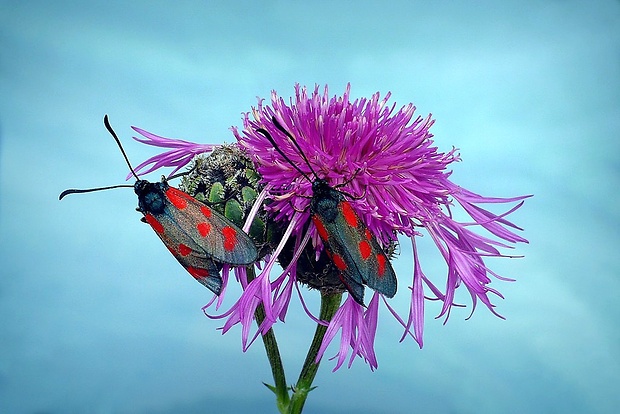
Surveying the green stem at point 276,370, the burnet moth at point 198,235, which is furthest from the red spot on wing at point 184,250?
the green stem at point 276,370

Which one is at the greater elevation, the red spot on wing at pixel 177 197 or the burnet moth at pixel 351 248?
the red spot on wing at pixel 177 197

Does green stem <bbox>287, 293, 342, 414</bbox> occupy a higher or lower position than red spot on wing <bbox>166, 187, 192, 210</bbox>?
lower

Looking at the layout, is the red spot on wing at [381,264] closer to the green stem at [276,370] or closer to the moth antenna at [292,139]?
the moth antenna at [292,139]

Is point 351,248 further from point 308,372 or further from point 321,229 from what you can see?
point 308,372

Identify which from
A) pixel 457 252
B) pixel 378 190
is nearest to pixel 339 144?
pixel 378 190

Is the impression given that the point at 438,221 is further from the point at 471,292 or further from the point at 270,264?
the point at 270,264

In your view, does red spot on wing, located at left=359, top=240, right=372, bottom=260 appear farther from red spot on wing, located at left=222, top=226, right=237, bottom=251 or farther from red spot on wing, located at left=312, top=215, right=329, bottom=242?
red spot on wing, located at left=222, top=226, right=237, bottom=251

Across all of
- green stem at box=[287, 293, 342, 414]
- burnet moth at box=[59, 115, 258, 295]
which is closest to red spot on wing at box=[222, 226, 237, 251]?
burnet moth at box=[59, 115, 258, 295]
